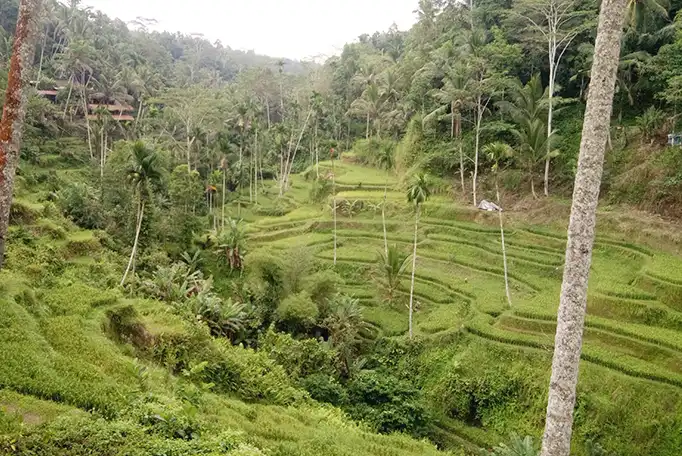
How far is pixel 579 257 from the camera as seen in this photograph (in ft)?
20.6

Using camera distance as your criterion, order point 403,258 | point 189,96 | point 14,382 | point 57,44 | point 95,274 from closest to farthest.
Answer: point 14,382, point 95,274, point 403,258, point 189,96, point 57,44

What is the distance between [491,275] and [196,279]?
12927 mm

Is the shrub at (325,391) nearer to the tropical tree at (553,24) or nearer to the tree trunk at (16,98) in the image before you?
the tree trunk at (16,98)

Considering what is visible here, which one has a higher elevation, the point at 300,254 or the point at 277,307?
the point at 300,254

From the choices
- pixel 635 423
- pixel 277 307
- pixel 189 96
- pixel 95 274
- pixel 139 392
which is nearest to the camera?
pixel 139 392

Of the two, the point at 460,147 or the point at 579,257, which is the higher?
the point at 460,147

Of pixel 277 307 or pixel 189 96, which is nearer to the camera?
pixel 277 307

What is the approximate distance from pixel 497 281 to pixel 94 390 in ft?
58.8

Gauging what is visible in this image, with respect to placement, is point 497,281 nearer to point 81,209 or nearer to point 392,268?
point 392,268

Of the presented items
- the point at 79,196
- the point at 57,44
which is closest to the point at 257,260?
the point at 79,196

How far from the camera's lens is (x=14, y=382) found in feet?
26.3

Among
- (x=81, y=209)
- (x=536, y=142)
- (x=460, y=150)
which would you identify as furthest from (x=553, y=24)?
→ (x=81, y=209)

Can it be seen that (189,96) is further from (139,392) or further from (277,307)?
(139,392)

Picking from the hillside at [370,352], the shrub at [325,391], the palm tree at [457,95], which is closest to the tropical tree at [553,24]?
the palm tree at [457,95]
